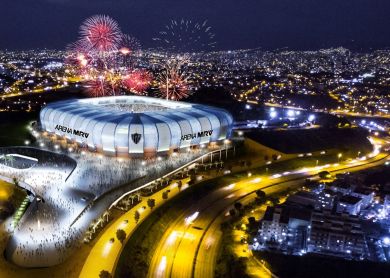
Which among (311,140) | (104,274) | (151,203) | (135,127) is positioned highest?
(135,127)

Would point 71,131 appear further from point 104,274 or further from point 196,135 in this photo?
point 104,274

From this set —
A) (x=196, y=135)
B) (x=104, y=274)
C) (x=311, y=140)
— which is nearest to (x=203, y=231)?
(x=104, y=274)

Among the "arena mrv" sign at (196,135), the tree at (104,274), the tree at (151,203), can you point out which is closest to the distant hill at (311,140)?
the "arena mrv" sign at (196,135)

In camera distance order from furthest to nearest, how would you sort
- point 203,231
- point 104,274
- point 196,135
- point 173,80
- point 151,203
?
point 173,80, point 196,135, point 151,203, point 203,231, point 104,274

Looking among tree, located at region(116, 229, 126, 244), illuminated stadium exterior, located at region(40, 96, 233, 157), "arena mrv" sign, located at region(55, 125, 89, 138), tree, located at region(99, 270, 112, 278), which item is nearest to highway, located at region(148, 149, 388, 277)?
tree, located at region(116, 229, 126, 244)

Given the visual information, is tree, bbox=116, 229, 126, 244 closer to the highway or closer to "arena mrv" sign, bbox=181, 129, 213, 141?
the highway

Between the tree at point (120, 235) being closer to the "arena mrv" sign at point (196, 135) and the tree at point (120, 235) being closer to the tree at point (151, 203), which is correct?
the tree at point (151, 203)

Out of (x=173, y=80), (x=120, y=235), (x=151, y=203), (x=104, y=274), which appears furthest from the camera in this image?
(x=173, y=80)

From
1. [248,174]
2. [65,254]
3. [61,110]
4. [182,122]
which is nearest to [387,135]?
[248,174]
